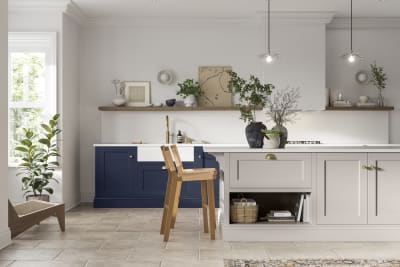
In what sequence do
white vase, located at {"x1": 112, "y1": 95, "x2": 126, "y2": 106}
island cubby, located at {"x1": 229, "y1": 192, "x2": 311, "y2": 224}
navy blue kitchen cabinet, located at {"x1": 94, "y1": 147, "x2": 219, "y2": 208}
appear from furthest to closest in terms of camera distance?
white vase, located at {"x1": 112, "y1": 95, "x2": 126, "y2": 106}
navy blue kitchen cabinet, located at {"x1": 94, "y1": 147, "x2": 219, "y2": 208}
island cubby, located at {"x1": 229, "y1": 192, "x2": 311, "y2": 224}

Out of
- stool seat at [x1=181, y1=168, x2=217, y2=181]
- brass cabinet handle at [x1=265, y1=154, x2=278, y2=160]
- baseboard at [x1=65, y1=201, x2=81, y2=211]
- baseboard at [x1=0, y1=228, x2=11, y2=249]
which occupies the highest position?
brass cabinet handle at [x1=265, y1=154, x2=278, y2=160]

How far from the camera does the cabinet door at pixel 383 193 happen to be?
5328mm

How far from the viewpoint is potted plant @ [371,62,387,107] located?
8.26m

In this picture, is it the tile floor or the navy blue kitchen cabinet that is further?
the navy blue kitchen cabinet

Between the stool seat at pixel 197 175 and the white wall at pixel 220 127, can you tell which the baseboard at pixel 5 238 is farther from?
the white wall at pixel 220 127

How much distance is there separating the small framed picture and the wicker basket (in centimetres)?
328

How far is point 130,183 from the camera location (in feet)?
25.7

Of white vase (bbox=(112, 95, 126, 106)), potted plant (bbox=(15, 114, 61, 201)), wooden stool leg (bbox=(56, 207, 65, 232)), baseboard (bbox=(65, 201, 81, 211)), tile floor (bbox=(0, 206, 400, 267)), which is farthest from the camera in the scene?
white vase (bbox=(112, 95, 126, 106))

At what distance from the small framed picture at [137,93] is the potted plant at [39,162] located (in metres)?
1.31

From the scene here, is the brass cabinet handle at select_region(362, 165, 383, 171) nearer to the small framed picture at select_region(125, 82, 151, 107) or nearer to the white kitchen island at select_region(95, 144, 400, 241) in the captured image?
the white kitchen island at select_region(95, 144, 400, 241)

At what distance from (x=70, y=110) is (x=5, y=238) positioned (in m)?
2.88

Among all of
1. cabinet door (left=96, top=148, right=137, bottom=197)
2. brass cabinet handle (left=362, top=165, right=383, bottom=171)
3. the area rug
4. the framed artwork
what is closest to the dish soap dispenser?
the framed artwork

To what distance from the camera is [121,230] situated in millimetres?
6008

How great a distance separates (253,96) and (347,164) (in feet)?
3.65
